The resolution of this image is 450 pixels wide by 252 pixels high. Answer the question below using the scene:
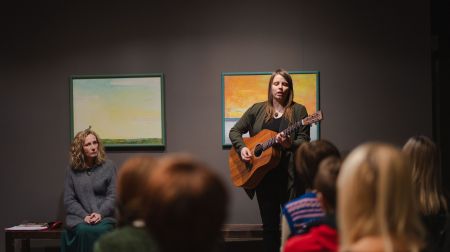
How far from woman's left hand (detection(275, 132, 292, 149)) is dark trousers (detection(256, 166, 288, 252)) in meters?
0.20

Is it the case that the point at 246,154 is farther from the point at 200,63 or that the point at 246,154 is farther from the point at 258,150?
the point at 200,63

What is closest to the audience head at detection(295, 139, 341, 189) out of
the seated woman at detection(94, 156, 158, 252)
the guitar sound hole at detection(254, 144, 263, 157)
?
the seated woman at detection(94, 156, 158, 252)

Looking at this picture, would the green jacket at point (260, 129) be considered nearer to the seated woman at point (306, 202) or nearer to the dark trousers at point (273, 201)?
the dark trousers at point (273, 201)

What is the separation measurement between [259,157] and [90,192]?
1357mm

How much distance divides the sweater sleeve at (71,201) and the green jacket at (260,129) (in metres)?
1.27

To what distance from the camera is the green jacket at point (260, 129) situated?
340 centimetres

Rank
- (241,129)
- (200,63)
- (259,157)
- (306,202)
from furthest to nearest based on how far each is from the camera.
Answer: (200,63) → (241,129) → (259,157) → (306,202)

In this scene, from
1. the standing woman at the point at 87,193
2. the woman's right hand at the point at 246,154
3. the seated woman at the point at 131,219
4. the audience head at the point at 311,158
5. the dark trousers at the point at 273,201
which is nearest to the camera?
the seated woman at the point at 131,219

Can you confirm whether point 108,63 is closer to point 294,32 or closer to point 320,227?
point 294,32

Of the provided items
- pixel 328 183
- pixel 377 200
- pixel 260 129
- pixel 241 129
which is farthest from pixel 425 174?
pixel 241 129

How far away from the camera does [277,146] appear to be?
340cm

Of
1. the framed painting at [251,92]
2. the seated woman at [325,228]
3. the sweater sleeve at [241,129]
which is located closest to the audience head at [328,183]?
the seated woman at [325,228]

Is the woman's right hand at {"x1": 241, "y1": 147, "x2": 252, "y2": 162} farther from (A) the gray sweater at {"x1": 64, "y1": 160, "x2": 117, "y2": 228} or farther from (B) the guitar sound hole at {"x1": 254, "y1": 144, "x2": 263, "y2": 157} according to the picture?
(A) the gray sweater at {"x1": 64, "y1": 160, "x2": 117, "y2": 228}

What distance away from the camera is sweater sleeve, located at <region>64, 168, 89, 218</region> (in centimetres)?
381
